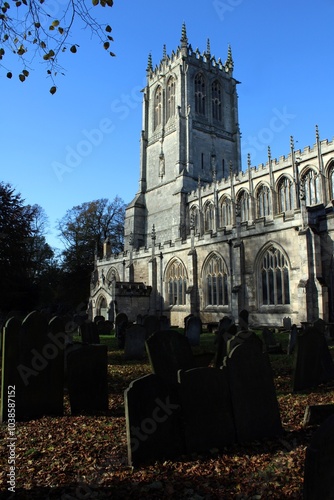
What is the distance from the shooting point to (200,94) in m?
44.7

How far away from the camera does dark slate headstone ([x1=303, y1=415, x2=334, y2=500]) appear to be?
2043mm

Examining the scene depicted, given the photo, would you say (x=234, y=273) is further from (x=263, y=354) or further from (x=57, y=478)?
(x=57, y=478)

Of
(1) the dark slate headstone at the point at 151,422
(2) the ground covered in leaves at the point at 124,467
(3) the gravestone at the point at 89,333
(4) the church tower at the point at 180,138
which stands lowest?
(2) the ground covered in leaves at the point at 124,467

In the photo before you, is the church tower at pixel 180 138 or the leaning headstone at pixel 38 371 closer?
the leaning headstone at pixel 38 371

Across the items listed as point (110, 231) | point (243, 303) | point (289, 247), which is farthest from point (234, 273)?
point (110, 231)

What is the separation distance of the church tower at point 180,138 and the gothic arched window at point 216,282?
15242 millimetres

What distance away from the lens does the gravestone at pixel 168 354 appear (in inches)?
224

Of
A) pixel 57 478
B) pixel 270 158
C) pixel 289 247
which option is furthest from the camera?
pixel 270 158

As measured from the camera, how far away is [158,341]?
576 centimetres

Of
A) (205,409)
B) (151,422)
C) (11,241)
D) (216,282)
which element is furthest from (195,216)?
(151,422)

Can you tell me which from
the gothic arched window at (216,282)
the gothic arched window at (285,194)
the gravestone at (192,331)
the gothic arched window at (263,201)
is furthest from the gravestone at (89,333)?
the gothic arched window at (263,201)

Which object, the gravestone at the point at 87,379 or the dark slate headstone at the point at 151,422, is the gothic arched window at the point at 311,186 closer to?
the gravestone at the point at 87,379

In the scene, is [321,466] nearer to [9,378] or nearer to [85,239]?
[9,378]

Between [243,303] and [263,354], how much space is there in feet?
53.8
